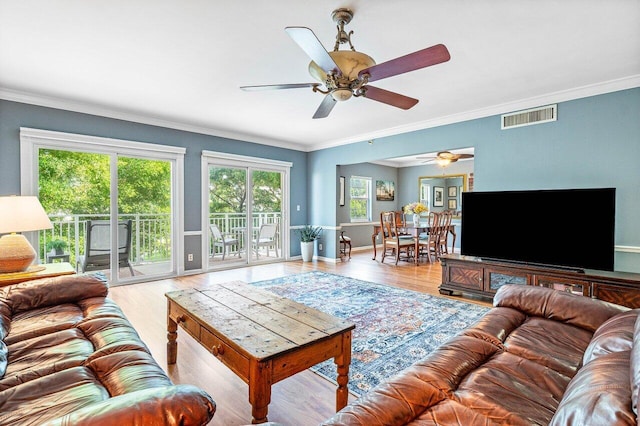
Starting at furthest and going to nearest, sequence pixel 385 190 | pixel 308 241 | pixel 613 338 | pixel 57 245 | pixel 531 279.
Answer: pixel 385 190 < pixel 308 241 < pixel 57 245 < pixel 531 279 < pixel 613 338

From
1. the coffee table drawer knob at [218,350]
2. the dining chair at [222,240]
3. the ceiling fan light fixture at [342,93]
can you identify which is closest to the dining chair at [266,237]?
the dining chair at [222,240]

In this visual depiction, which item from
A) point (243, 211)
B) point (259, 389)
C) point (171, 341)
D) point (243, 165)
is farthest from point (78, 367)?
point (243, 165)

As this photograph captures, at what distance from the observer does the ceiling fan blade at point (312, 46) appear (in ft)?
5.68

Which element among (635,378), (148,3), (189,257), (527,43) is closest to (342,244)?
(189,257)

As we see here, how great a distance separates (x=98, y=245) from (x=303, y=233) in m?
3.64

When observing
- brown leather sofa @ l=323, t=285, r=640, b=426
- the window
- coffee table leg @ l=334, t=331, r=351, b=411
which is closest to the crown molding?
the window

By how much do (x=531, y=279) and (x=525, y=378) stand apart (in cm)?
263

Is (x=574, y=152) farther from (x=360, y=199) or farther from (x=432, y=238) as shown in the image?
(x=360, y=199)

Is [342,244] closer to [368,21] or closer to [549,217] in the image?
[549,217]

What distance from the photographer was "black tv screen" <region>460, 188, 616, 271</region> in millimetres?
3199

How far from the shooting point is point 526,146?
4.00 metres

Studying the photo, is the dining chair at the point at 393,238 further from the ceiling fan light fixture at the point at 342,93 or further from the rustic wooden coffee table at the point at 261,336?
the rustic wooden coffee table at the point at 261,336

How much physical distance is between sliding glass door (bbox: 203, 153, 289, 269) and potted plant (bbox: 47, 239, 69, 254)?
196 centimetres

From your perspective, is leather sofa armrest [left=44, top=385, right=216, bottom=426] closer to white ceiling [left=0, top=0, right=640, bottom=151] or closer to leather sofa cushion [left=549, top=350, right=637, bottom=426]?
leather sofa cushion [left=549, top=350, right=637, bottom=426]
